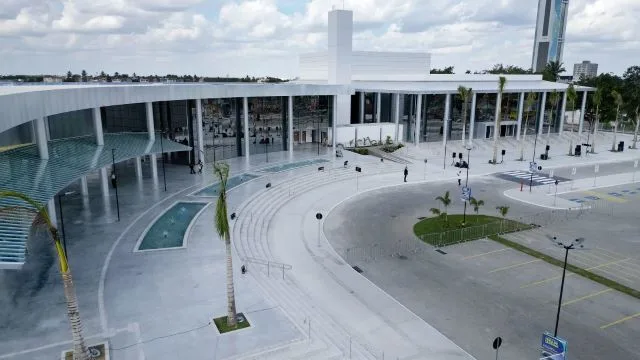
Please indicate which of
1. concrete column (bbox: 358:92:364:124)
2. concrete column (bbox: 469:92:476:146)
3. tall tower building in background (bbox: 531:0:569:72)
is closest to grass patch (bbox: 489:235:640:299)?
concrete column (bbox: 469:92:476:146)

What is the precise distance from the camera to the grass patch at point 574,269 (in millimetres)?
23062

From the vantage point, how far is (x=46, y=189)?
2130 cm

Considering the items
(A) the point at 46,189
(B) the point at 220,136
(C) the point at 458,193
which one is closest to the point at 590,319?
(C) the point at 458,193

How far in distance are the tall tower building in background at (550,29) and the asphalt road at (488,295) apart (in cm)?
18804

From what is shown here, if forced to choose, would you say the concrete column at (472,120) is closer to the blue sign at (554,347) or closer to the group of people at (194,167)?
the group of people at (194,167)

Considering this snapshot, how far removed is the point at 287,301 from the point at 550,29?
211 metres

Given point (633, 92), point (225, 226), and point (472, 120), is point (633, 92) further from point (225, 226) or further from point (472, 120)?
point (225, 226)

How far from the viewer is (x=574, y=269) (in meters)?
25.5

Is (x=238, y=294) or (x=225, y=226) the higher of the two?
(x=225, y=226)

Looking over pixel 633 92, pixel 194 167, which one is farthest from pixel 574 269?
pixel 633 92

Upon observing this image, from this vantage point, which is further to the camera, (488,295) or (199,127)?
(199,127)

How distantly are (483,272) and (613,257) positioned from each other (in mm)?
9176

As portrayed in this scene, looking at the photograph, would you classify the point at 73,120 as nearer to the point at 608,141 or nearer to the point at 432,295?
the point at 432,295

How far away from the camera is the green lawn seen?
2973 centimetres
